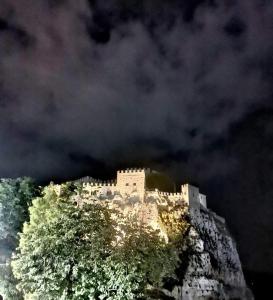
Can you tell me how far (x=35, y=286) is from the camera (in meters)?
29.6

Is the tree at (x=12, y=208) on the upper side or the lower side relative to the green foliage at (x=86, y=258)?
upper

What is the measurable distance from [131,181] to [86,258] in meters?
32.6

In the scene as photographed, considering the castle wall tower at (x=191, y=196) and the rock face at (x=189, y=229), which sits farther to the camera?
the castle wall tower at (x=191, y=196)

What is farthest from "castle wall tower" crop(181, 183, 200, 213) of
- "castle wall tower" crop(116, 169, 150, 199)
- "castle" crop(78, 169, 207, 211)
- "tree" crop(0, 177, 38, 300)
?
"tree" crop(0, 177, 38, 300)

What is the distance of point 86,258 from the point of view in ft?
97.6

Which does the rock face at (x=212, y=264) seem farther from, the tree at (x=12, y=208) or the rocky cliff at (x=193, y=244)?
the tree at (x=12, y=208)

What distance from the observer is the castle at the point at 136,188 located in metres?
61.1

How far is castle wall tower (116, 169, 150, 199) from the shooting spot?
61.2 metres

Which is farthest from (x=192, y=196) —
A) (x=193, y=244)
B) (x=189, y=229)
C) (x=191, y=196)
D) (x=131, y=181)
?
(x=131, y=181)

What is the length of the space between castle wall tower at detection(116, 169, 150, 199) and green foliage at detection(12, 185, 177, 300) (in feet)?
93.7

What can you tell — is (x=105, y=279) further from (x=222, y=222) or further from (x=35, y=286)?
(x=222, y=222)

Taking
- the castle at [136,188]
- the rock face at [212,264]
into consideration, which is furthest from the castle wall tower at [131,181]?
the rock face at [212,264]

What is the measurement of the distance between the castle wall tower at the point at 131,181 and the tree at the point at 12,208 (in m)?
14.9

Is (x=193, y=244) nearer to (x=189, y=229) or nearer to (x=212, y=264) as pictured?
(x=189, y=229)
